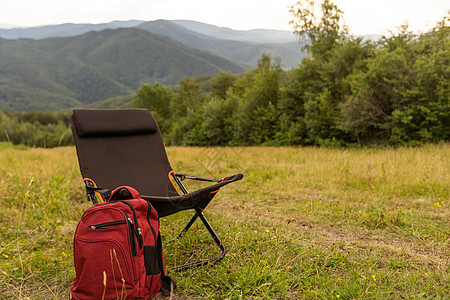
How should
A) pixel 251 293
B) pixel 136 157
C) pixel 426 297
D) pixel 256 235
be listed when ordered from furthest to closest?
pixel 136 157, pixel 256 235, pixel 251 293, pixel 426 297

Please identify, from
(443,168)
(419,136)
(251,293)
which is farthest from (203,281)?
(419,136)

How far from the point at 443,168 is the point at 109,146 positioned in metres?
5.06

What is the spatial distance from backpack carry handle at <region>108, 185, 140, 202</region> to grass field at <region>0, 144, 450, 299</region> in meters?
0.69

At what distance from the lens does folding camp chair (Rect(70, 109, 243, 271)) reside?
2553 millimetres

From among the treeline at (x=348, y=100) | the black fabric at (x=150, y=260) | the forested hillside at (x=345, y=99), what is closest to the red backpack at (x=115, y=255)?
the black fabric at (x=150, y=260)

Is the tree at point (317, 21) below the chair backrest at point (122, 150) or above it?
above

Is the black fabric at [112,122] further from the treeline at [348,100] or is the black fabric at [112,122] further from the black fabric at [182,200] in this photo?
the treeline at [348,100]

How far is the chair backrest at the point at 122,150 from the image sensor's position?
2.59 meters

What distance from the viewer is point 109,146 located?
2.79m

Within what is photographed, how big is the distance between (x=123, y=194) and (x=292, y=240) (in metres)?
1.50

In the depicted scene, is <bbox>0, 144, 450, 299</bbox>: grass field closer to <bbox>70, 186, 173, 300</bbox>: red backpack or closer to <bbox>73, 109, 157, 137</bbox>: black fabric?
<bbox>70, 186, 173, 300</bbox>: red backpack

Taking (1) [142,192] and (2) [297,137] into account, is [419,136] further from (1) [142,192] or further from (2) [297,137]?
(1) [142,192]

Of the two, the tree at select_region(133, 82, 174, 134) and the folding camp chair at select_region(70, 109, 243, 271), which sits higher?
the folding camp chair at select_region(70, 109, 243, 271)

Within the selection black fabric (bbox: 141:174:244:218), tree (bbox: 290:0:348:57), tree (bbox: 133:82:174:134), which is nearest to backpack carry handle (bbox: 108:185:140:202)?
black fabric (bbox: 141:174:244:218)
